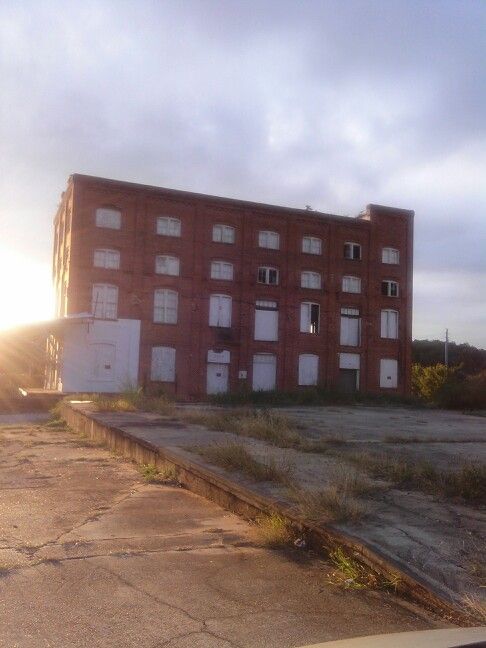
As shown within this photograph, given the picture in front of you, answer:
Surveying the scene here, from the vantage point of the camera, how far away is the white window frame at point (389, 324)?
1855 inches

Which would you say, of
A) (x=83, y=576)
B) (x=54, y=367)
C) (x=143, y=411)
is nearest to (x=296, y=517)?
(x=83, y=576)

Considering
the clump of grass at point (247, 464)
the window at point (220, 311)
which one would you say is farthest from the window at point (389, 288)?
the clump of grass at point (247, 464)

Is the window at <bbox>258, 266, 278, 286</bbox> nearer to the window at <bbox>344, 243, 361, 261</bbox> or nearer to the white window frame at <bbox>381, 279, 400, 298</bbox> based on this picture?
the window at <bbox>344, 243, 361, 261</bbox>

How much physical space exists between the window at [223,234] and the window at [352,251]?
762 cm

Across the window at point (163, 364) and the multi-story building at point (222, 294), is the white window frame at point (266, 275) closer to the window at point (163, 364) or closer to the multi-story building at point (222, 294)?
the multi-story building at point (222, 294)

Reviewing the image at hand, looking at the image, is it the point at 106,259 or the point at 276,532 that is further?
the point at 106,259

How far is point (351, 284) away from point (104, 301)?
51.8 feet

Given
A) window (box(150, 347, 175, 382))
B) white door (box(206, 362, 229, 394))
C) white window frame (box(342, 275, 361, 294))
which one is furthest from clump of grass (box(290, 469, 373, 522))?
white window frame (box(342, 275, 361, 294))

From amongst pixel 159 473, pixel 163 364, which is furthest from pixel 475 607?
pixel 163 364

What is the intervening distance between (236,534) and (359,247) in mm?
41019

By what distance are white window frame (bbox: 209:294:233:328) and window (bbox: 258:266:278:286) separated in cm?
243

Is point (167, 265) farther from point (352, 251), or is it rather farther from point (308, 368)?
point (352, 251)

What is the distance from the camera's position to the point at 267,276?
44531 mm

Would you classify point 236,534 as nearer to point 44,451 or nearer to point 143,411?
point 44,451
